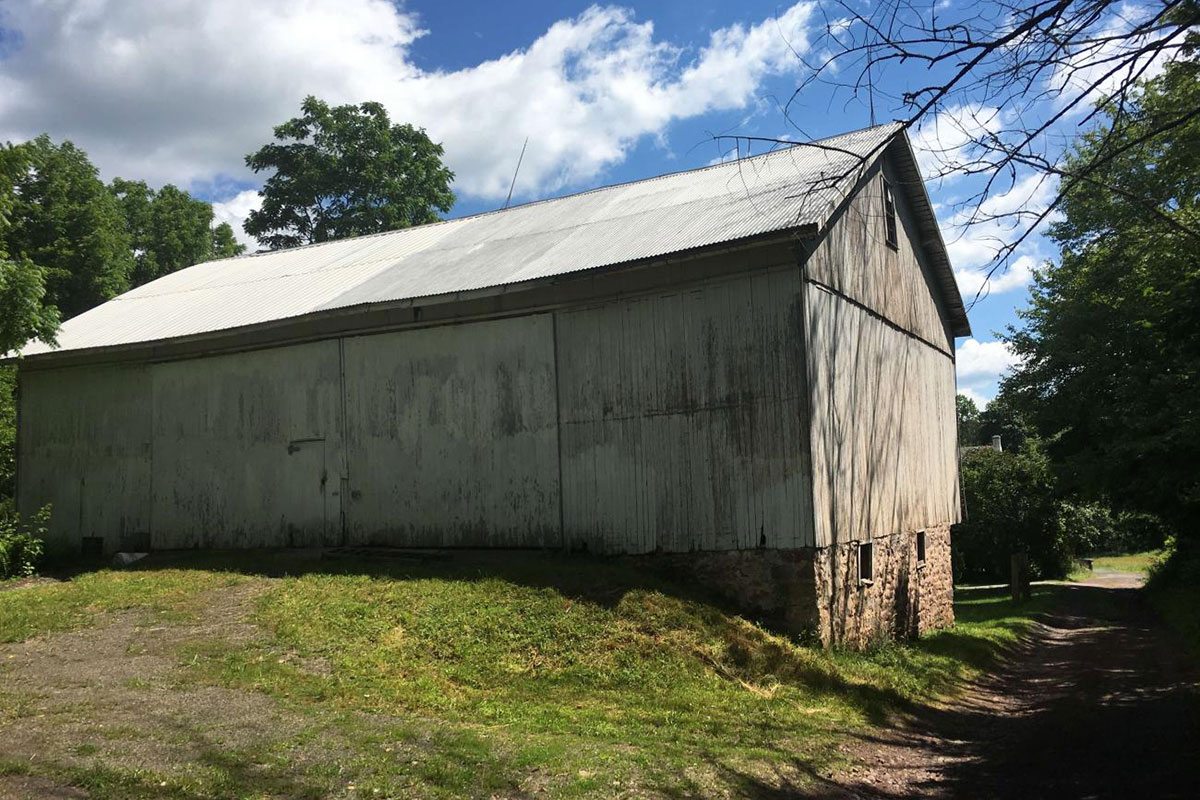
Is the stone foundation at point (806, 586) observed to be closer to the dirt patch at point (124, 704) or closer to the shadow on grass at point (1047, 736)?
the shadow on grass at point (1047, 736)

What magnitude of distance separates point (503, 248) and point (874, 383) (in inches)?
273

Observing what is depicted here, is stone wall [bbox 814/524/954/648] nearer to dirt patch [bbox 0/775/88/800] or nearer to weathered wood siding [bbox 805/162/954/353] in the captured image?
weathered wood siding [bbox 805/162/954/353]

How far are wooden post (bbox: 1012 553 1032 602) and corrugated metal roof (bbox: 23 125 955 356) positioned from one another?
586 inches

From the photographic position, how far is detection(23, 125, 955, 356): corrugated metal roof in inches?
525

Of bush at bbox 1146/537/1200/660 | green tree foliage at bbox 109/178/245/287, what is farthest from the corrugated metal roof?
green tree foliage at bbox 109/178/245/287

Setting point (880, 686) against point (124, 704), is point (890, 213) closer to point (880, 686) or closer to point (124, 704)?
point (880, 686)

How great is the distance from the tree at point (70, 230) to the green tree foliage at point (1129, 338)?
1283 inches

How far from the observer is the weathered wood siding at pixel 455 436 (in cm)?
1396

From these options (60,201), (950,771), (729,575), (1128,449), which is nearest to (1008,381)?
(1128,449)

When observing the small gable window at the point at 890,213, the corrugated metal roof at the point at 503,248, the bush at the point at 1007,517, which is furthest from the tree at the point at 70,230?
the bush at the point at 1007,517

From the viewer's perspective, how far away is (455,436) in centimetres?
1457

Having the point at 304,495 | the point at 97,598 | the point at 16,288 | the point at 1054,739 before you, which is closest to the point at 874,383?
the point at 1054,739

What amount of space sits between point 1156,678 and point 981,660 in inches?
109

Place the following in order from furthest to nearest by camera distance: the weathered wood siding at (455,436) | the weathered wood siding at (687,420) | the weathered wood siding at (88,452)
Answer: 1. the weathered wood siding at (88,452)
2. the weathered wood siding at (455,436)
3. the weathered wood siding at (687,420)
